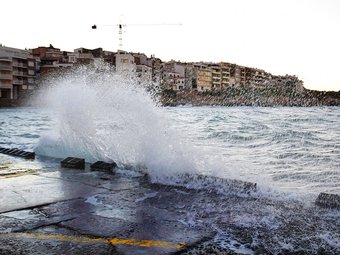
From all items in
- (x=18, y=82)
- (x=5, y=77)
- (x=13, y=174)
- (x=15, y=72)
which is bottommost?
(x=13, y=174)

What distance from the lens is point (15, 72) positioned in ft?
286

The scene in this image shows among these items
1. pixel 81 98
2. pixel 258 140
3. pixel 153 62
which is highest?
pixel 153 62

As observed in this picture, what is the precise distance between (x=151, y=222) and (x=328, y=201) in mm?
2660

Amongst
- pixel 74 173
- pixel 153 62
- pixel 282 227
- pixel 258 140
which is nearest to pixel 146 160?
pixel 74 173

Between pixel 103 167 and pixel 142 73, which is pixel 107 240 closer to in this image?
pixel 103 167

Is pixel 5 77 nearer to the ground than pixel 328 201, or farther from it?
farther from it

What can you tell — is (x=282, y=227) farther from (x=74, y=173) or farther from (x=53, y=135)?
(x=53, y=135)

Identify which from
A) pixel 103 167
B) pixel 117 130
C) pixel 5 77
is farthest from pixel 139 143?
pixel 5 77

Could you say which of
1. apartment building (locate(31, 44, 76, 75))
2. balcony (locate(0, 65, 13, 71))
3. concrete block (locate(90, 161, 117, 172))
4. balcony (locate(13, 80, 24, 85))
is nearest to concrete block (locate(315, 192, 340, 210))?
concrete block (locate(90, 161, 117, 172))

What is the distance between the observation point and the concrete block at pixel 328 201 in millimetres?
5441

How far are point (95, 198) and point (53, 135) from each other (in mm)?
6989

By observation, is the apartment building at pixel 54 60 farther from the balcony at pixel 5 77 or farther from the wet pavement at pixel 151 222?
the wet pavement at pixel 151 222

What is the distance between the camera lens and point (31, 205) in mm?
5484

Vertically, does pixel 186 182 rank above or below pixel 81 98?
below
